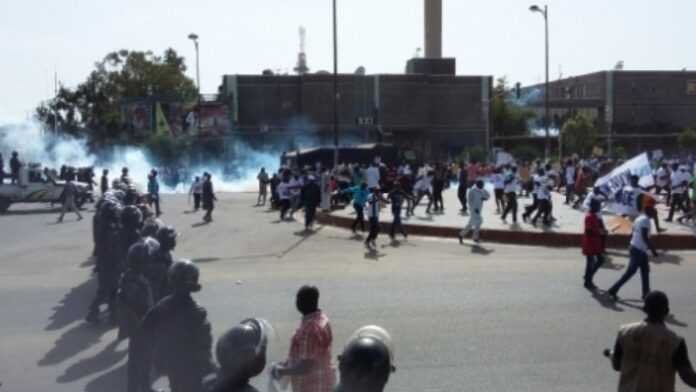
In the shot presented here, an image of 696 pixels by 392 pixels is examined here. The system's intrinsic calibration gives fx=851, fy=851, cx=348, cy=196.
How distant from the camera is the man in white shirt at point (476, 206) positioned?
19.0 meters

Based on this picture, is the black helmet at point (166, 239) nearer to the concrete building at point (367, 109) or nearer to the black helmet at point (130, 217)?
the black helmet at point (130, 217)

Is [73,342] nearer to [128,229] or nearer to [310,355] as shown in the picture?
[128,229]

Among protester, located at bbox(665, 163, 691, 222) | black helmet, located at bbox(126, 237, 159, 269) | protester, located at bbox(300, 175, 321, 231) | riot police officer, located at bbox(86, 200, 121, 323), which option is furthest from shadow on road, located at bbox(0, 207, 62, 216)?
black helmet, located at bbox(126, 237, 159, 269)

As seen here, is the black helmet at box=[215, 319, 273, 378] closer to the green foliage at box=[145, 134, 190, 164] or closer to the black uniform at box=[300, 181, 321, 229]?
the black uniform at box=[300, 181, 321, 229]

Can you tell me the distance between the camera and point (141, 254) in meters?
7.42

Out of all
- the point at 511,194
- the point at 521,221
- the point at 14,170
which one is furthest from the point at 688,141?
the point at 14,170

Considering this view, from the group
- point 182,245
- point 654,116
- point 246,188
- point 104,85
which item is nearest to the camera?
point 182,245

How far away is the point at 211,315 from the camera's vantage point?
1125 centimetres

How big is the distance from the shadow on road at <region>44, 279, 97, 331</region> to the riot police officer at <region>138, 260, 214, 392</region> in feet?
20.6

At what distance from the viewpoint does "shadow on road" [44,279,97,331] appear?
1129 cm

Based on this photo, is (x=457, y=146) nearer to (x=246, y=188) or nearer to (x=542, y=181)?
(x=246, y=188)

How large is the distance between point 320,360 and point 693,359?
5.33 meters

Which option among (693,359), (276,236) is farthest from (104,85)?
(693,359)

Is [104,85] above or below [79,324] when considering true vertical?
above
